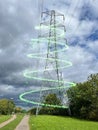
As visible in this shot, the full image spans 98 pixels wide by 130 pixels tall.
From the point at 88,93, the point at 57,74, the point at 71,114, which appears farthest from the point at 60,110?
the point at 57,74

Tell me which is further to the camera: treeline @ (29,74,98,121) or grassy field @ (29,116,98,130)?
treeline @ (29,74,98,121)

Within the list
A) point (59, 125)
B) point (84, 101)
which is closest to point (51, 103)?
point (84, 101)

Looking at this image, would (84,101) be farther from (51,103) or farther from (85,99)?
(51,103)

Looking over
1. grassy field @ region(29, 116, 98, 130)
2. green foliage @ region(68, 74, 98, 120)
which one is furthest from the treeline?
grassy field @ region(29, 116, 98, 130)

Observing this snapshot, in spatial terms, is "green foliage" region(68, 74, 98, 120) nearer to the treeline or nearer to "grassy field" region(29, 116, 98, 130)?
the treeline

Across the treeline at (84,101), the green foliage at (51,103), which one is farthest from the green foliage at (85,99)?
the green foliage at (51,103)

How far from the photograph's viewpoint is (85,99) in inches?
3784

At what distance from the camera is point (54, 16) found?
76.8 m

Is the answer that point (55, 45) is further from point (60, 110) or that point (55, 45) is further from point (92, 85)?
point (60, 110)

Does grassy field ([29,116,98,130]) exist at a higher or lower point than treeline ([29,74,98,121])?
lower

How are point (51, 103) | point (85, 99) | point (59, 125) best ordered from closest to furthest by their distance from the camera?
point (59, 125), point (85, 99), point (51, 103)

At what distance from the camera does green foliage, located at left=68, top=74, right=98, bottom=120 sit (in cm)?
9054

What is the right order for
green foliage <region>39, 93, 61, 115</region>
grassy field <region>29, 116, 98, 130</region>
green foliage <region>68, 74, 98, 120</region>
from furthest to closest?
green foliage <region>39, 93, 61, 115</region> < green foliage <region>68, 74, 98, 120</region> < grassy field <region>29, 116, 98, 130</region>

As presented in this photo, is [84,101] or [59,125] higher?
[84,101]
